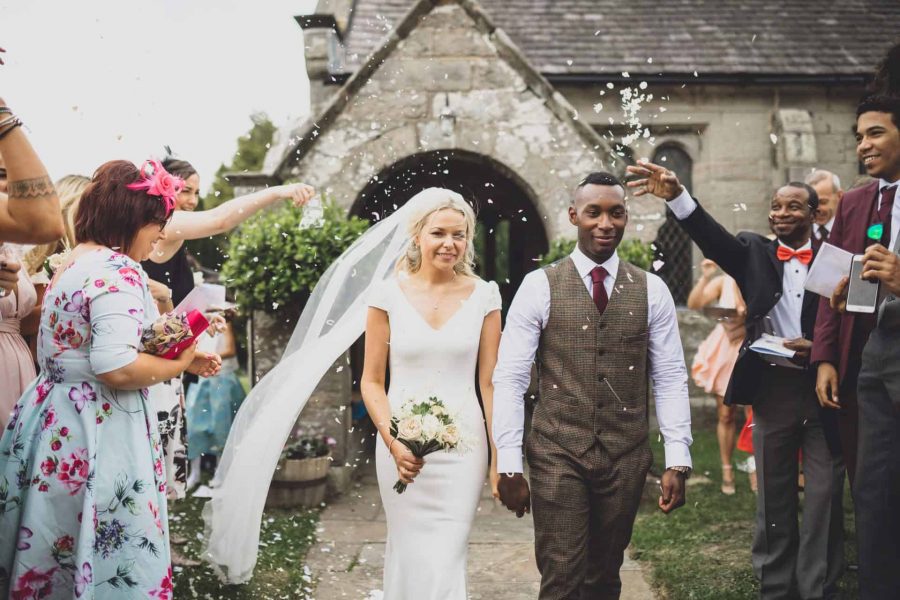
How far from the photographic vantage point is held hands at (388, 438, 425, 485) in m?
3.52

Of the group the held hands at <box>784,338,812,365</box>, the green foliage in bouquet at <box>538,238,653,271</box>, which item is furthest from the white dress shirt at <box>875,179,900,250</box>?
the green foliage in bouquet at <box>538,238,653,271</box>

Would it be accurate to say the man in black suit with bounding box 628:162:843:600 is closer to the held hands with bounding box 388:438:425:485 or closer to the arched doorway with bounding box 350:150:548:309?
the arched doorway with bounding box 350:150:548:309

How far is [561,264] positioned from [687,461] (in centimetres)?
102

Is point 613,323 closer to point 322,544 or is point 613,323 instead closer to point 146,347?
point 146,347

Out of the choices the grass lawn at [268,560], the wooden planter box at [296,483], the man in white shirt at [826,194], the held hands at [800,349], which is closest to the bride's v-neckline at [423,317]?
→ the held hands at [800,349]

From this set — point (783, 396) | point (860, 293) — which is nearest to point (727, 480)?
point (783, 396)

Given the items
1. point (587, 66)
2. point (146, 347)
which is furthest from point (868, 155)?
point (587, 66)

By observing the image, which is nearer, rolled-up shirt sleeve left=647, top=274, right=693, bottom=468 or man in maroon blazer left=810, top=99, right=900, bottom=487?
rolled-up shirt sleeve left=647, top=274, right=693, bottom=468

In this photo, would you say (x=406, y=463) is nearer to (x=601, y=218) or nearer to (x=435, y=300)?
(x=435, y=300)

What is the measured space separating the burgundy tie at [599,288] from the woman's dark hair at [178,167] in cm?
288

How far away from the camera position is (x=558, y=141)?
8422 mm

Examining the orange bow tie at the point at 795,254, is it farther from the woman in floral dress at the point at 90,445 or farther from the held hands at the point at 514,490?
the woman in floral dress at the point at 90,445

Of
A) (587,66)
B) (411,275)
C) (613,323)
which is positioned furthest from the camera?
(587,66)

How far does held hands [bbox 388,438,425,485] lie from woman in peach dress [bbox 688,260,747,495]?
171 inches
